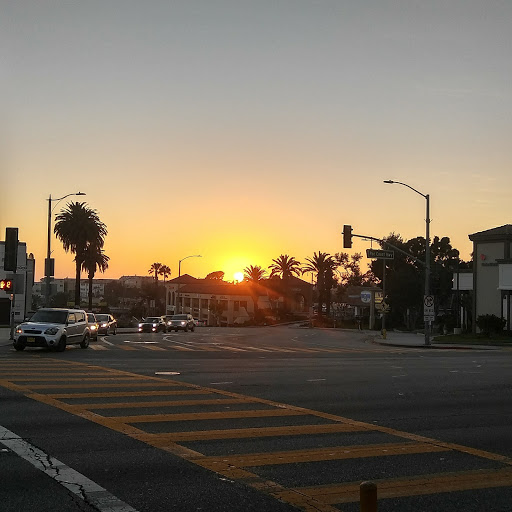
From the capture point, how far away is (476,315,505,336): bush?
5158 cm

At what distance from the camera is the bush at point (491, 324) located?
51578mm

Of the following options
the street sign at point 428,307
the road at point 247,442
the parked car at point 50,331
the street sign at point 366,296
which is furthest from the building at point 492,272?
the road at point 247,442

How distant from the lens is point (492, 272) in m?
55.8

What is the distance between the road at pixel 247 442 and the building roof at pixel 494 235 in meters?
38.7

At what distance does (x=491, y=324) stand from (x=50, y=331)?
3511cm

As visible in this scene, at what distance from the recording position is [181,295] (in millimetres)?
137000

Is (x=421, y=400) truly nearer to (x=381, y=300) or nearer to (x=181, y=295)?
(x=381, y=300)

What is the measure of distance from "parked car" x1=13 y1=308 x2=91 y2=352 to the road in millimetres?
8181

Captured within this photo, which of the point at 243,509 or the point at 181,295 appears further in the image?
the point at 181,295

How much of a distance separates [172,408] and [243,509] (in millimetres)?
5843

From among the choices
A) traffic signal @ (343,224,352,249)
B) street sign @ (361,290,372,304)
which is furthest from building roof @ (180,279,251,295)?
traffic signal @ (343,224,352,249)

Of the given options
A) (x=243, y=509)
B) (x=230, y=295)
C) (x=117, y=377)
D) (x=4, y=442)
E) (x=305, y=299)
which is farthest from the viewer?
(x=305, y=299)

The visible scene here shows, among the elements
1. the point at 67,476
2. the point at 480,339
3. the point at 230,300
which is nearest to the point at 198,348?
the point at 67,476

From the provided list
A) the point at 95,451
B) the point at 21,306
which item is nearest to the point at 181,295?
the point at 21,306
